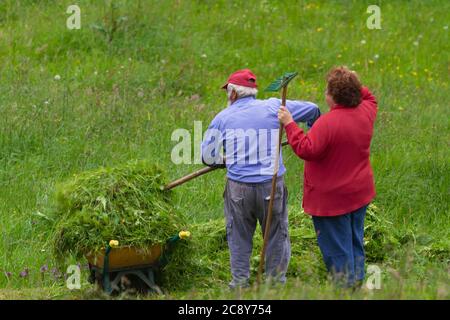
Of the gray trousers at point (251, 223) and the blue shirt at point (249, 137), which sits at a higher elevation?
the blue shirt at point (249, 137)

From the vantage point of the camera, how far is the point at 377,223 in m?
7.91

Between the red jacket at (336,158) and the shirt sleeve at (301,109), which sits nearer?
the red jacket at (336,158)

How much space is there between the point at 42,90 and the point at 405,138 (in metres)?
3.87

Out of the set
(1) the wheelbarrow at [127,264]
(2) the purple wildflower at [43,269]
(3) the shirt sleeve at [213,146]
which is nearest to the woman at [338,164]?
(3) the shirt sleeve at [213,146]

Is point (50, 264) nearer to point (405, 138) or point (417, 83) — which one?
point (405, 138)

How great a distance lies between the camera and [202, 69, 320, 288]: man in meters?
6.29

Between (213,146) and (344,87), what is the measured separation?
38.4 inches

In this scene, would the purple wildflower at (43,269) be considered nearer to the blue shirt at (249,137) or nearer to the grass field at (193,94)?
the grass field at (193,94)

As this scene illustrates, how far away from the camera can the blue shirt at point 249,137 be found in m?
6.27

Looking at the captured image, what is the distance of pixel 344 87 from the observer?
5.98 metres

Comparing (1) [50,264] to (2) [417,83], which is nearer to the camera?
(1) [50,264]

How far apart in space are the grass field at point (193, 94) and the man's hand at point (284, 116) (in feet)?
3.35

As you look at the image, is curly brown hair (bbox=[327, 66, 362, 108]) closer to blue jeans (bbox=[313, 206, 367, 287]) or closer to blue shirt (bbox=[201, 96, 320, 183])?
blue shirt (bbox=[201, 96, 320, 183])

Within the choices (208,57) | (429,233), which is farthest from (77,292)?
(208,57)
